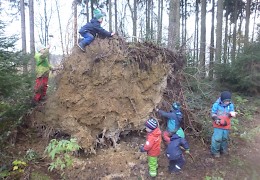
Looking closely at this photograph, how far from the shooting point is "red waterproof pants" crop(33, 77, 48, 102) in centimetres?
612

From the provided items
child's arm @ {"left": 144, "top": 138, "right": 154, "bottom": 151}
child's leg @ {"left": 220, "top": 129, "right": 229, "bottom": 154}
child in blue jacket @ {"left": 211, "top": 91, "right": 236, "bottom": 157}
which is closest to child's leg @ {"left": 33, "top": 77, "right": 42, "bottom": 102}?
child's arm @ {"left": 144, "top": 138, "right": 154, "bottom": 151}

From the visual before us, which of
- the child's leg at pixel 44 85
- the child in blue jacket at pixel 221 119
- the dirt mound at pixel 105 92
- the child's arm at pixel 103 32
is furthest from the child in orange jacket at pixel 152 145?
the child's leg at pixel 44 85

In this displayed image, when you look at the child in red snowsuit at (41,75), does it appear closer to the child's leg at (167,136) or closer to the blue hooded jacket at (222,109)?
the child's leg at (167,136)

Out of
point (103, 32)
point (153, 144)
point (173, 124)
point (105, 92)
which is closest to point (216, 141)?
point (173, 124)

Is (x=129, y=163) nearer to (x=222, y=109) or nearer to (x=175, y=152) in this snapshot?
(x=175, y=152)

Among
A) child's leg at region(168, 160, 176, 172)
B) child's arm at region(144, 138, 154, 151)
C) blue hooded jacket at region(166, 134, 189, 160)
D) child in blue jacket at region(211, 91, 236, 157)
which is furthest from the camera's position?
child in blue jacket at region(211, 91, 236, 157)

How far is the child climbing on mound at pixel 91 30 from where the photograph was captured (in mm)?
5789

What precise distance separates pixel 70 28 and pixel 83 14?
56.9 ft

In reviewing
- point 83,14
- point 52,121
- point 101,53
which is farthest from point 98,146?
point 83,14

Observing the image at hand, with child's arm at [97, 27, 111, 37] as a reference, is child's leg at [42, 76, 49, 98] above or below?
below

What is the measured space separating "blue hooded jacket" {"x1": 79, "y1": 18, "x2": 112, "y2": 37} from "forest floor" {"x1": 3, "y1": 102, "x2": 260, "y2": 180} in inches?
103

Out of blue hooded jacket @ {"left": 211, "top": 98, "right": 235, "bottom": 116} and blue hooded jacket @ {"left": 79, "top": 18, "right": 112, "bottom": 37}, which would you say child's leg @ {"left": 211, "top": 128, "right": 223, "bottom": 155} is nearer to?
blue hooded jacket @ {"left": 211, "top": 98, "right": 235, "bottom": 116}

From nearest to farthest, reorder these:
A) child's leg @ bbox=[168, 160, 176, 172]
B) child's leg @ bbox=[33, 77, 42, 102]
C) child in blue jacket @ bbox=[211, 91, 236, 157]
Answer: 1. child's leg @ bbox=[168, 160, 176, 172]
2. child in blue jacket @ bbox=[211, 91, 236, 157]
3. child's leg @ bbox=[33, 77, 42, 102]

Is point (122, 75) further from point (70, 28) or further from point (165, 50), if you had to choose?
point (70, 28)
